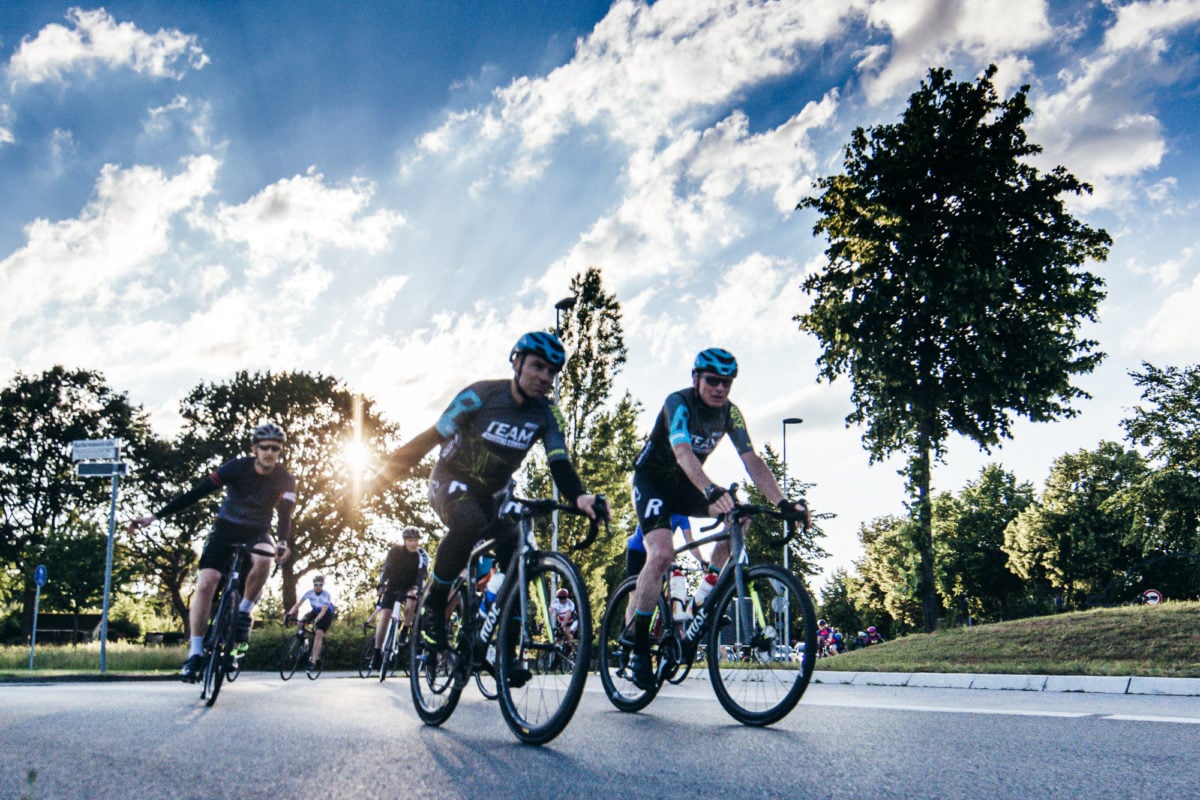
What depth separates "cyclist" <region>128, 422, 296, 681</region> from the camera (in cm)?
720

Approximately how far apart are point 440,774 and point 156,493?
1592 inches

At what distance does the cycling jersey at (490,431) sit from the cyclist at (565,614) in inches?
35.3

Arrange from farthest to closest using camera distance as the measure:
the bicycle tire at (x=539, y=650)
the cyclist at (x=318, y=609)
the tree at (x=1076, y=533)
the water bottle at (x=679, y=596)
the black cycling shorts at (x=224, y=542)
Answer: the tree at (x=1076, y=533) < the cyclist at (x=318, y=609) < the black cycling shorts at (x=224, y=542) < the water bottle at (x=679, y=596) < the bicycle tire at (x=539, y=650)

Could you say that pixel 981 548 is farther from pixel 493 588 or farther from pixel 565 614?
pixel 565 614

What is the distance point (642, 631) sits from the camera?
5613 mm

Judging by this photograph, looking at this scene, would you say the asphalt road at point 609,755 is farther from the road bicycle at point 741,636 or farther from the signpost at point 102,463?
the signpost at point 102,463

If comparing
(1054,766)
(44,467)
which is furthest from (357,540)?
(1054,766)

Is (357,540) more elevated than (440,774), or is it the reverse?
(357,540)

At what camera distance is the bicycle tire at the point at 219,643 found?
22.2 feet

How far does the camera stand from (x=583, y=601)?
13.4 ft

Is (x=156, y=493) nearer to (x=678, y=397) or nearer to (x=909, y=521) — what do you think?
(x=909, y=521)

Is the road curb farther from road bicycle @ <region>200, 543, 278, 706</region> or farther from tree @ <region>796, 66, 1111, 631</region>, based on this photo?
tree @ <region>796, 66, 1111, 631</region>

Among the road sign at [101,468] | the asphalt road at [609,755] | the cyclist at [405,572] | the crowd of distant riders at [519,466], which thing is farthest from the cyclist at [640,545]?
the road sign at [101,468]

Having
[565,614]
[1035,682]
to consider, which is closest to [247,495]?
[565,614]
